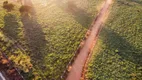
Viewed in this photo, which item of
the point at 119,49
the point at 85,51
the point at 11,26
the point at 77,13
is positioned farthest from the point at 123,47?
the point at 11,26

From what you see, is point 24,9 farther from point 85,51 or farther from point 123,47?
point 123,47

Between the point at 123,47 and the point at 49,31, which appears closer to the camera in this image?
the point at 123,47

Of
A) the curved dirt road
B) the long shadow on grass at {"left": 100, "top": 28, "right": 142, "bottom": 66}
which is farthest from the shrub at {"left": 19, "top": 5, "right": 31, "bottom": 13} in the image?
the long shadow on grass at {"left": 100, "top": 28, "right": 142, "bottom": 66}

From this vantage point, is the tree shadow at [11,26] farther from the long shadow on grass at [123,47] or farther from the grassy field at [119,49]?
the long shadow on grass at [123,47]

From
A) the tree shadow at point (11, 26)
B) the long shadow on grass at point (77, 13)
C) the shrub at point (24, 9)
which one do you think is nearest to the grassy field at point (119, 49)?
the long shadow on grass at point (77, 13)

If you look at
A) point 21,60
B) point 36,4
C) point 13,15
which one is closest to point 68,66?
point 21,60
